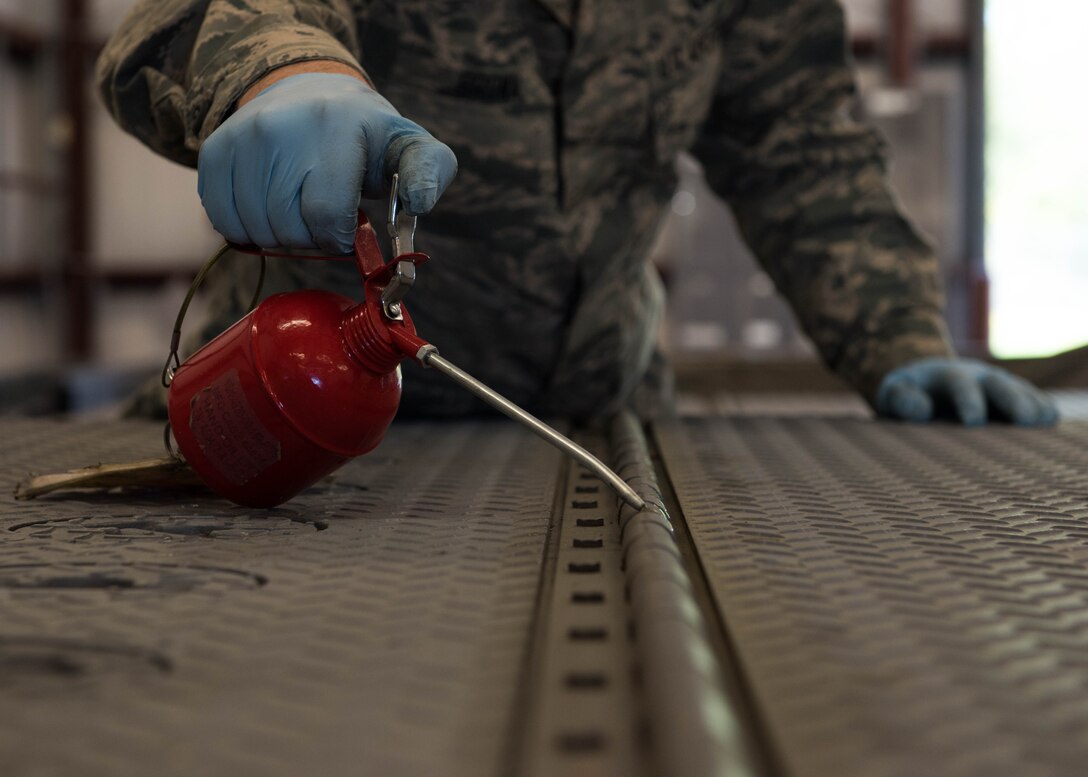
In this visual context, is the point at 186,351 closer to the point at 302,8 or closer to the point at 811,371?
the point at 302,8

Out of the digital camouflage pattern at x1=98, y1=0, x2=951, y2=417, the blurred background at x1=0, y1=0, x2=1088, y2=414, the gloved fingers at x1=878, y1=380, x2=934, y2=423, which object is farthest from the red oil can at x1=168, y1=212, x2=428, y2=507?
the blurred background at x1=0, y1=0, x2=1088, y2=414

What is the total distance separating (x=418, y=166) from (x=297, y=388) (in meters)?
0.19

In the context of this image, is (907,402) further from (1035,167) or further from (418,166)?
→ (1035,167)

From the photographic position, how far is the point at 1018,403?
57.3 inches

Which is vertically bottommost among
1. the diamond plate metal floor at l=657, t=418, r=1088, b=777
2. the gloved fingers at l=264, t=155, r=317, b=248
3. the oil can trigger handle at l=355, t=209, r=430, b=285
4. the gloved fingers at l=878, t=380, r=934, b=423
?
the diamond plate metal floor at l=657, t=418, r=1088, b=777

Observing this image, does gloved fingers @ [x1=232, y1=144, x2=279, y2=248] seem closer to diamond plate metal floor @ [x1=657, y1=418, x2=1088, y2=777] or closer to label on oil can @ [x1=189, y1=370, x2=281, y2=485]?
label on oil can @ [x1=189, y1=370, x2=281, y2=485]

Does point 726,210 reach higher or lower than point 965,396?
higher

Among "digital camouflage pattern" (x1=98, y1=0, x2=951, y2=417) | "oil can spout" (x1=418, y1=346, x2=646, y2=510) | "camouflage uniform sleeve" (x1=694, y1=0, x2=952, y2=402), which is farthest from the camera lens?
"camouflage uniform sleeve" (x1=694, y1=0, x2=952, y2=402)

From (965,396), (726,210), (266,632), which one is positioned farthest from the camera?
(726,210)

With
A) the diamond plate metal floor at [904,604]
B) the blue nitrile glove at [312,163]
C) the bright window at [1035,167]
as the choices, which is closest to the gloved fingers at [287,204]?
the blue nitrile glove at [312,163]

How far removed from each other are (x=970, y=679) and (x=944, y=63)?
649 cm

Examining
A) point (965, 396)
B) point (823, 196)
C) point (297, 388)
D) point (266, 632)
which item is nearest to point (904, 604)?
point (266, 632)

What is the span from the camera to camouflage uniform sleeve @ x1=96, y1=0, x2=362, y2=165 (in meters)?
0.92

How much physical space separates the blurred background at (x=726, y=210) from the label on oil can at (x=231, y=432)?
14.0 ft
